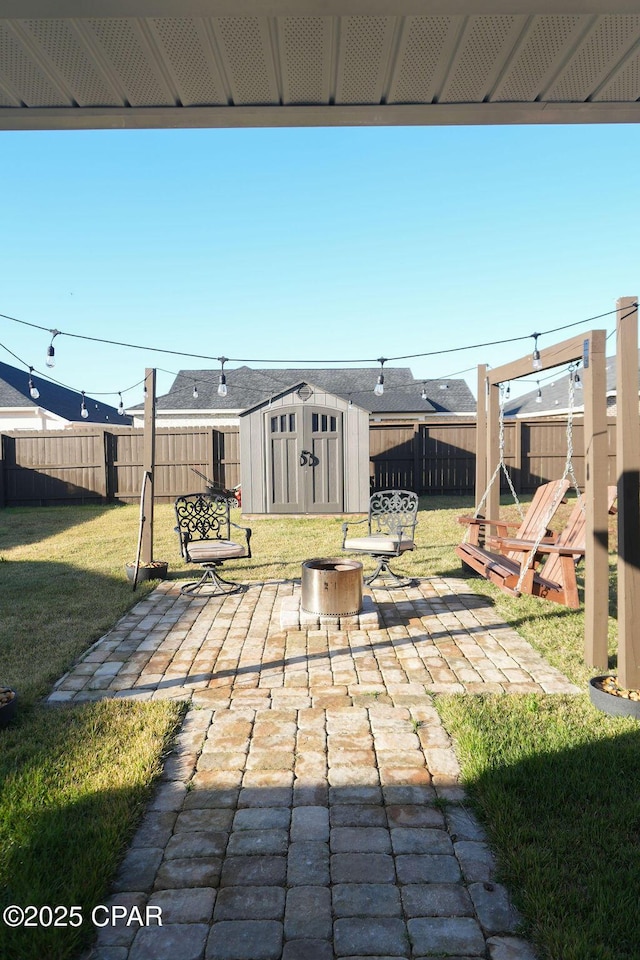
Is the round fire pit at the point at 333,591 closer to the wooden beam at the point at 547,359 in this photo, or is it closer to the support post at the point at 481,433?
the wooden beam at the point at 547,359

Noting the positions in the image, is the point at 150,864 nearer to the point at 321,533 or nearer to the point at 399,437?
the point at 321,533

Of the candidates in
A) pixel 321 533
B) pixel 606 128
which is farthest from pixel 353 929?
A: pixel 321 533

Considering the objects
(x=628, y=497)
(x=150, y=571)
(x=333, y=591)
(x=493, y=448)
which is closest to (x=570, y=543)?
(x=493, y=448)

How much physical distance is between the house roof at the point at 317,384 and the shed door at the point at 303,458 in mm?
9409

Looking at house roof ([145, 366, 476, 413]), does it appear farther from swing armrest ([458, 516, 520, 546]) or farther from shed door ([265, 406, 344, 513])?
swing armrest ([458, 516, 520, 546])

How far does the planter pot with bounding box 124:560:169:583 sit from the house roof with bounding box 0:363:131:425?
13.1 meters

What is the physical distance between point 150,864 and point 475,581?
16.7ft

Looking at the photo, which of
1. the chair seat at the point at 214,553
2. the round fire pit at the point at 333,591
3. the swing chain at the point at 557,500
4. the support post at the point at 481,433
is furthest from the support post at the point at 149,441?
the swing chain at the point at 557,500

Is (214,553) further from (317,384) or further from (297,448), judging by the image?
(317,384)

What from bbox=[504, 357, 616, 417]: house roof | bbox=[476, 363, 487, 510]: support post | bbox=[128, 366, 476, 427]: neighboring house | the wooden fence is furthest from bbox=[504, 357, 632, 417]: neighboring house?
bbox=[476, 363, 487, 510]: support post

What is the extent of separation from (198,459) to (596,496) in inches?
469

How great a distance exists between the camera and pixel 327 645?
4.60 m

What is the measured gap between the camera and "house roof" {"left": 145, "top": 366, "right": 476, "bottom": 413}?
2247cm

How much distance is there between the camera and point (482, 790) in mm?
2570
